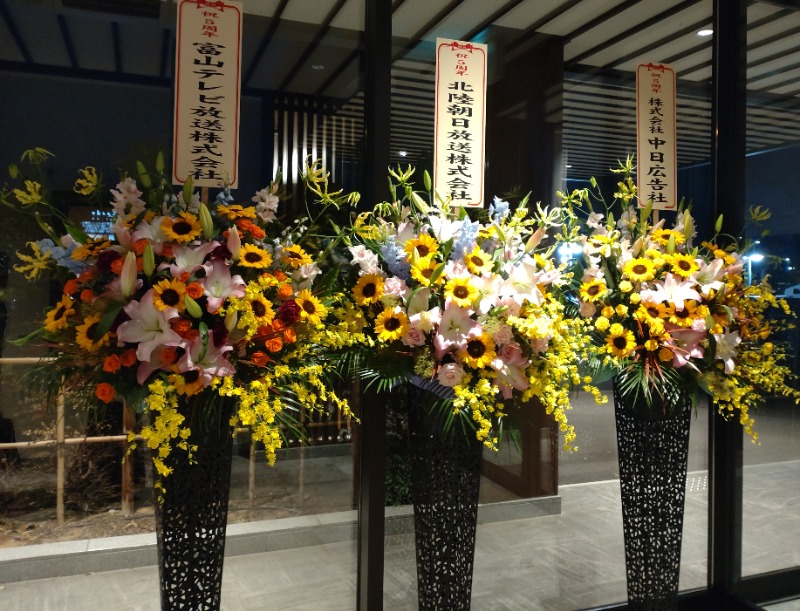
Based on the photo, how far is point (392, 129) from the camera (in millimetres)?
2350

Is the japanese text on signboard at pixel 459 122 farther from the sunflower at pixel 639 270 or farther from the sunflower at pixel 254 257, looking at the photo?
the sunflower at pixel 254 257

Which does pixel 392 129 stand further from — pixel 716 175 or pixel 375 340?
pixel 716 175

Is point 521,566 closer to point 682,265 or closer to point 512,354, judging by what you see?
point 512,354

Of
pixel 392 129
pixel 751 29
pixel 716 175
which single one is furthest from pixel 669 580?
pixel 751 29

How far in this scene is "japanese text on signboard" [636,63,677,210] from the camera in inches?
109

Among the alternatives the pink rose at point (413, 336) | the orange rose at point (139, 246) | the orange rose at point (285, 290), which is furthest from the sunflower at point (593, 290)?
the orange rose at point (139, 246)

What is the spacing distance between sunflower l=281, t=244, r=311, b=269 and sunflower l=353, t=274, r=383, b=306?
0.17 m

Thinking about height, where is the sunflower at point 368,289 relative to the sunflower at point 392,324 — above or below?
above

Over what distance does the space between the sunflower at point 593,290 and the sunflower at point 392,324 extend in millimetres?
663

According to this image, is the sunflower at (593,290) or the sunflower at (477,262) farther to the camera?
the sunflower at (593,290)

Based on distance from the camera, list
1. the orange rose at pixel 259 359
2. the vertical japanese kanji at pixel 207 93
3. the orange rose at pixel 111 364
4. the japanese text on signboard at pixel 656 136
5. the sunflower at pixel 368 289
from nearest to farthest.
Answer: the orange rose at pixel 111 364 → the orange rose at pixel 259 359 → the sunflower at pixel 368 289 → the vertical japanese kanji at pixel 207 93 → the japanese text on signboard at pixel 656 136

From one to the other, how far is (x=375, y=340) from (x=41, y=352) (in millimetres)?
933

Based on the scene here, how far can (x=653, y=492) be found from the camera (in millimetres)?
2342

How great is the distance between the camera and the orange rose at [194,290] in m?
1.58
